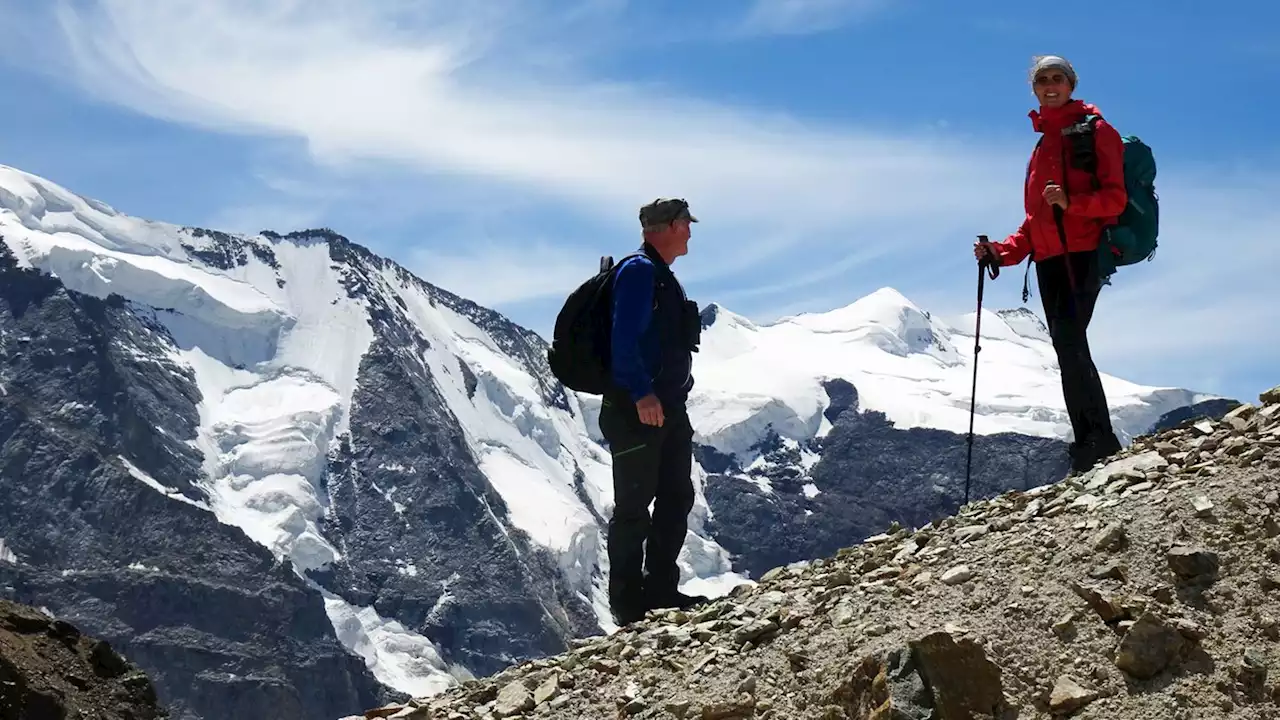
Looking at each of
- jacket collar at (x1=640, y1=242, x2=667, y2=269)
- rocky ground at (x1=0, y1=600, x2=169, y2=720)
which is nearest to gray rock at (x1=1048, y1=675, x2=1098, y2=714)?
jacket collar at (x1=640, y1=242, x2=667, y2=269)

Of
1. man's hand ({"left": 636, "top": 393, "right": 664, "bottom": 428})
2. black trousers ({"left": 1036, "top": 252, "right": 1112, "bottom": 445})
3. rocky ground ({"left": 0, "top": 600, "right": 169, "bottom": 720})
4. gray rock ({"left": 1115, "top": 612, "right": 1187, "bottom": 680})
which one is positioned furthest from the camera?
black trousers ({"left": 1036, "top": 252, "right": 1112, "bottom": 445})

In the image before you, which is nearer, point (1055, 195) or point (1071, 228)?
point (1055, 195)

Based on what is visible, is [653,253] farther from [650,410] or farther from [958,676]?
[958,676]

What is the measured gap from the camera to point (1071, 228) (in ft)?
35.7

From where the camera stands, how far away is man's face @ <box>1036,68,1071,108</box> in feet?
35.4

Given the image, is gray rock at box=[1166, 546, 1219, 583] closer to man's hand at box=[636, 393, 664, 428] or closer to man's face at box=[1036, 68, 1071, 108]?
man's hand at box=[636, 393, 664, 428]

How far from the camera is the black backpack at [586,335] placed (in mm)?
10414

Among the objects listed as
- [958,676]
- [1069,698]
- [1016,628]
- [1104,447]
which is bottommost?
[1069,698]

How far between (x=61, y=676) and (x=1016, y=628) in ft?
17.6

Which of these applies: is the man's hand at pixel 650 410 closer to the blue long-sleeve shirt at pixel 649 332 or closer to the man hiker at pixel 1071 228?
the blue long-sleeve shirt at pixel 649 332

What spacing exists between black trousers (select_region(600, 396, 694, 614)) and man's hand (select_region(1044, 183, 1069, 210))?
2872 mm

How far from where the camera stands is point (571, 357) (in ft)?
34.2

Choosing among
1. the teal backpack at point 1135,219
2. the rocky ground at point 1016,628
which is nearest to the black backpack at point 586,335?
the rocky ground at point 1016,628

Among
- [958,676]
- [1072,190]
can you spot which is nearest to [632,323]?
[1072,190]
